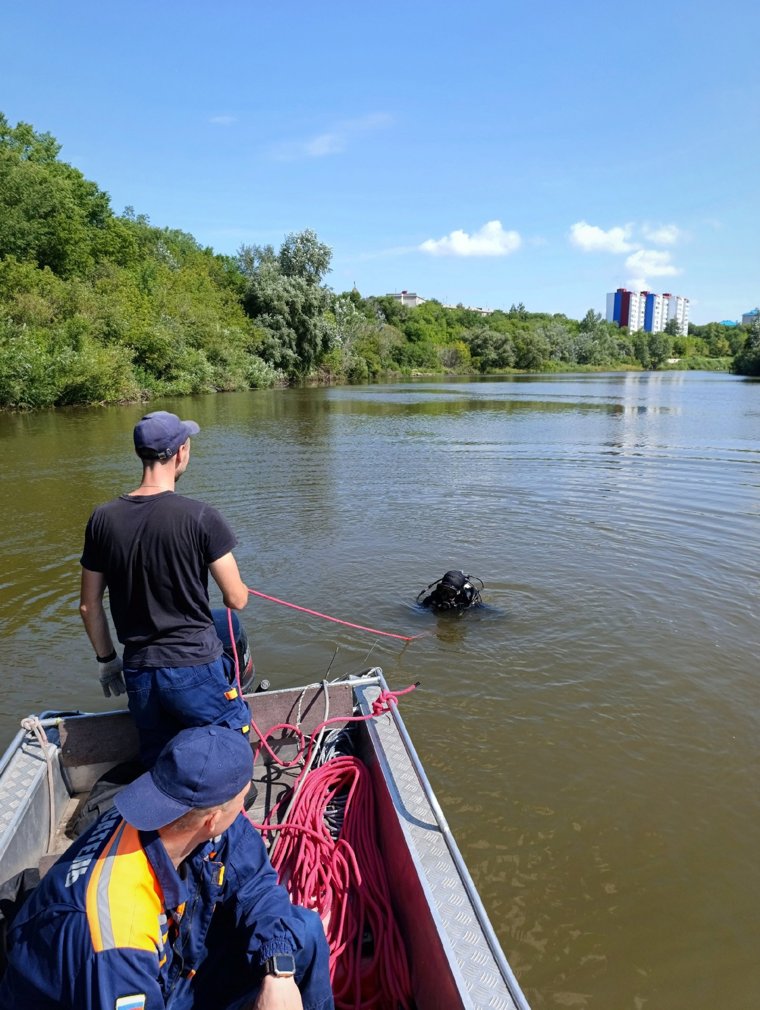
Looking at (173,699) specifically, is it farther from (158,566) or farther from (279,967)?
(279,967)

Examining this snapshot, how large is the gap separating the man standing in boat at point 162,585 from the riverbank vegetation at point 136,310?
1132 inches

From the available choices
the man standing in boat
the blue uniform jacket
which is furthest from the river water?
the man standing in boat

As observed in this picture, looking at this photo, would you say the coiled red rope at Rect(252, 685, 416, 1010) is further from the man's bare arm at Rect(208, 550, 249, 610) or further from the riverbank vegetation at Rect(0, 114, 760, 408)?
the riverbank vegetation at Rect(0, 114, 760, 408)

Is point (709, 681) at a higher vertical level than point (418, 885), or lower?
lower

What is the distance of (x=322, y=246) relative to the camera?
54.4 meters

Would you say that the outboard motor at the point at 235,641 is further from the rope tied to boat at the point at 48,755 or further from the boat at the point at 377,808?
the rope tied to boat at the point at 48,755

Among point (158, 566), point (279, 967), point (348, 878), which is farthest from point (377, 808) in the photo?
point (158, 566)

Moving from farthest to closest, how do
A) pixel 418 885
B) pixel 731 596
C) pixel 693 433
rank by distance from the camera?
pixel 693 433 < pixel 731 596 < pixel 418 885

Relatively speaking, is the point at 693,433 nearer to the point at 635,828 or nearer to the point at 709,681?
the point at 709,681

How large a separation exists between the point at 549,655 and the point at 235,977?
4.69 m

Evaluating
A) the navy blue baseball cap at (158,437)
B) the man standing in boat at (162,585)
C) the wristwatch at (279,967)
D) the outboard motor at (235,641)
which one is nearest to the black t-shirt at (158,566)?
the man standing in boat at (162,585)

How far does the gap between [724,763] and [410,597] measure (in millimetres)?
3931

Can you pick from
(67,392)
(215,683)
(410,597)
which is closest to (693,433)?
(410,597)

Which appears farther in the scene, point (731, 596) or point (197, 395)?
point (197, 395)
